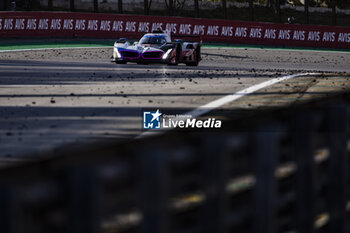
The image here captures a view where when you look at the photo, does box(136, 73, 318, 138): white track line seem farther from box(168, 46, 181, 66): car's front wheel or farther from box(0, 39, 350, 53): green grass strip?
box(0, 39, 350, 53): green grass strip

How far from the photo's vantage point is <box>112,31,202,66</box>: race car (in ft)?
86.7

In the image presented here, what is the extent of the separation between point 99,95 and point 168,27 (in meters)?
33.8

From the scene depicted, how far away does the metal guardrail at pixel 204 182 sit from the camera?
6.85 ft

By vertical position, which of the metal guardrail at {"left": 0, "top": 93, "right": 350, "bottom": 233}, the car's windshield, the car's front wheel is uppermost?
the metal guardrail at {"left": 0, "top": 93, "right": 350, "bottom": 233}

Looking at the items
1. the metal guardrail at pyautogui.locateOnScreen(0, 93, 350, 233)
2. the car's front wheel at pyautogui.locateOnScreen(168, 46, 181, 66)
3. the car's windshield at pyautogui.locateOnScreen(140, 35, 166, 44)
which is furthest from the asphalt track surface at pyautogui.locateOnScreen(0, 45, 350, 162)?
the metal guardrail at pyautogui.locateOnScreen(0, 93, 350, 233)

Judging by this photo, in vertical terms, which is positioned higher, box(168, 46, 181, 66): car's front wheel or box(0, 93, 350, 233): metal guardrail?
box(0, 93, 350, 233): metal guardrail

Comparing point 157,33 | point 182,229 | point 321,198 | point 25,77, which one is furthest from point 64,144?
point 157,33

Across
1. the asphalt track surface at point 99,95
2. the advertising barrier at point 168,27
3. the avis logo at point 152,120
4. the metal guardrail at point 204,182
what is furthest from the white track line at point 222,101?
the advertising barrier at point 168,27

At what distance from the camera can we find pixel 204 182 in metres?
2.68

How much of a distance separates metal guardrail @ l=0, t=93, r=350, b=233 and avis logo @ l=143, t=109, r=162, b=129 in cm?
709

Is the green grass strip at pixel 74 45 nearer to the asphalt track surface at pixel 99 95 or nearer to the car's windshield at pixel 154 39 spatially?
the asphalt track surface at pixel 99 95

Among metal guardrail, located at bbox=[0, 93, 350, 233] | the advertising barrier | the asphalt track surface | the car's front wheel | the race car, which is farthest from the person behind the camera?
the advertising barrier

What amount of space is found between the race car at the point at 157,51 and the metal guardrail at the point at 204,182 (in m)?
22.6

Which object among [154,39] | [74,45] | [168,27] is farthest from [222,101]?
[168,27]
